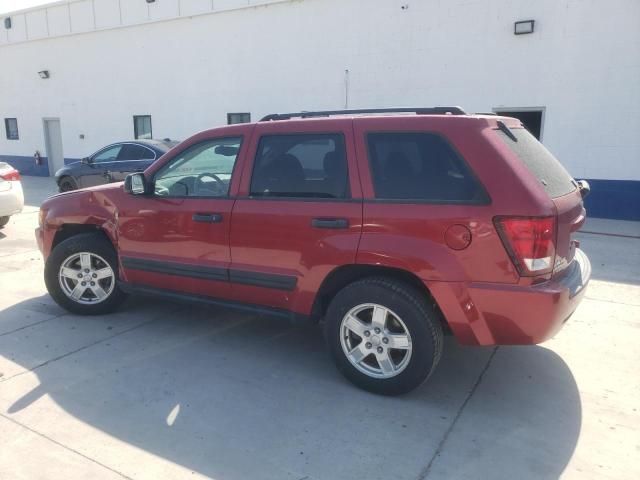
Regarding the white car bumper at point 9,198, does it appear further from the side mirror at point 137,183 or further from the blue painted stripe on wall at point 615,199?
the blue painted stripe on wall at point 615,199

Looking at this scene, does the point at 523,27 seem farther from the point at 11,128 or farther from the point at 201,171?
the point at 11,128

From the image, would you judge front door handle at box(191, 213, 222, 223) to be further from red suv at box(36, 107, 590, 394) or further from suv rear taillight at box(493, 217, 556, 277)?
suv rear taillight at box(493, 217, 556, 277)

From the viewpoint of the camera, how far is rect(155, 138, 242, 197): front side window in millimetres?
4023

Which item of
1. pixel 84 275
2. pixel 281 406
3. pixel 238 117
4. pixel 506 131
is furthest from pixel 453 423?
pixel 238 117

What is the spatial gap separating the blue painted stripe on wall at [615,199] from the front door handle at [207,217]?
8.47 metres

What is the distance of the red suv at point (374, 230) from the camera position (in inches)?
120

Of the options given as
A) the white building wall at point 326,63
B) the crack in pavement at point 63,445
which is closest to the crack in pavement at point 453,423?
the crack in pavement at point 63,445

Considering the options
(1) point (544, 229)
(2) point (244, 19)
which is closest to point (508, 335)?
(1) point (544, 229)

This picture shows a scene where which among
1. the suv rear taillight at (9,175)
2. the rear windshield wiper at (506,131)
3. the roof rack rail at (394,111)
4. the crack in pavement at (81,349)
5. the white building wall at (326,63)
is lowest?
the crack in pavement at (81,349)

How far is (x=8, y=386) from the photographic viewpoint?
11.9ft

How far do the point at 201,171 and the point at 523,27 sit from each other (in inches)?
327

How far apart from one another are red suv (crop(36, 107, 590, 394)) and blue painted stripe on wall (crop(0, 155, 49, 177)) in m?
17.4

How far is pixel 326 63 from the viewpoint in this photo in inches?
486

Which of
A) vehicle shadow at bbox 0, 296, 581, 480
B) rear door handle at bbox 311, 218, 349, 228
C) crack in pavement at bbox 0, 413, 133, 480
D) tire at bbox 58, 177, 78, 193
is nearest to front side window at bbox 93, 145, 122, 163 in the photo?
tire at bbox 58, 177, 78, 193
